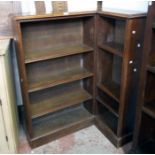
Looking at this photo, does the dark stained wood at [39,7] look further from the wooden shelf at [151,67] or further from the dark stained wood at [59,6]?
the wooden shelf at [151,67]

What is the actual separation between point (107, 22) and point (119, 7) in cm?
23

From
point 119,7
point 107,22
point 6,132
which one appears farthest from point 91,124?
point 119,7

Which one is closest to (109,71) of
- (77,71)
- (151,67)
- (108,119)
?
(77,71)

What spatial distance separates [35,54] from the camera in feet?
6.31

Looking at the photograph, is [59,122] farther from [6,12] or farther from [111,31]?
[6,12]

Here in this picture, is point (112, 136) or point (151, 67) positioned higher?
point (151, 67)

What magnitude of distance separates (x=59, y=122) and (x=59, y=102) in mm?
256

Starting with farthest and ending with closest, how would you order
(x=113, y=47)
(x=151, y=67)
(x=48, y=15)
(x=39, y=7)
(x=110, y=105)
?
1. (x=110, y=105)
2. (x=113, y=47)
3. (x=39, y=7)
4. (x=48, y=15)
5. (x=151, y=67)

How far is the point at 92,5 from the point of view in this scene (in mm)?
2213

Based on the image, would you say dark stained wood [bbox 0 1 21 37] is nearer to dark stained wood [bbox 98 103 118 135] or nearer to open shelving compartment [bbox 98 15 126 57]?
open shelving compartment [bbox 98 15 126 57]

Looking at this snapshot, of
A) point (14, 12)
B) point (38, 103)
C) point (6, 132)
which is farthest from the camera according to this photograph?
point (38, 103)

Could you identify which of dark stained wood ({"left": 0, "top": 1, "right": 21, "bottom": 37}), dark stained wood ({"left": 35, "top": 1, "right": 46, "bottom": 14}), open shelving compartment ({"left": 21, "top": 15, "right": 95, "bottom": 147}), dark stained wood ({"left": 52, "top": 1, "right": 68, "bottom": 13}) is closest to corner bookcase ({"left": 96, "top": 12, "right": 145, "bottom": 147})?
Answer: open shelving compartment ({"left": 21, "top": 15, "right": 95, "bottom": 147})

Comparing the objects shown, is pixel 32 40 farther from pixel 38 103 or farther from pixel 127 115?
pixel 127 115

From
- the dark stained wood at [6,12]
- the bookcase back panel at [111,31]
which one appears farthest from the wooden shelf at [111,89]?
the dark stained wood at [6,12]
